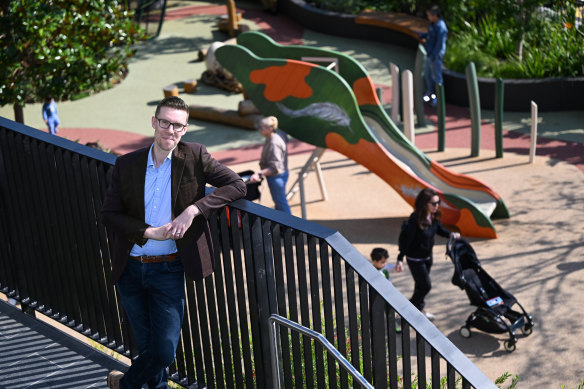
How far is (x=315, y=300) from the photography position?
4.14 meters

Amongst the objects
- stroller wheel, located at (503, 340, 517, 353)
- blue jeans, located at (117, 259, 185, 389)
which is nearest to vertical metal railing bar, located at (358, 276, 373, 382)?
blue jeans, located at (117, 259, 185, 389)

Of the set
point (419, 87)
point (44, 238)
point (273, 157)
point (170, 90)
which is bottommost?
point (170, 90)

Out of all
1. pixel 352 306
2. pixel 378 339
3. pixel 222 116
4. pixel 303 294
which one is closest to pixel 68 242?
pixel 303 294

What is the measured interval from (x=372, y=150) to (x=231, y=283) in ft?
21.3

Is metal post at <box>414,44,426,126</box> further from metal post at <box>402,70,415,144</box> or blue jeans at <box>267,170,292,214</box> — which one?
blue jeans at <box>267,170,292,214</box>

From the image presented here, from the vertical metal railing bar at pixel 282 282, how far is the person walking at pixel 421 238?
3.95 metres

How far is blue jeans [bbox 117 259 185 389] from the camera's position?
4352 mm

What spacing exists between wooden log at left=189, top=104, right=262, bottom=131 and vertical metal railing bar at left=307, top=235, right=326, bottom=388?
440 inches

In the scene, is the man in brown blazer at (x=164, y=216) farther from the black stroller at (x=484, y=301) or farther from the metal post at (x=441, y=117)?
the metal post at (x=441, y=117)

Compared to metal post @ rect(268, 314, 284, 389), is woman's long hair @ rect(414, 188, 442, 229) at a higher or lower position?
lower

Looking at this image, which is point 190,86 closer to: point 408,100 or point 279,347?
point 408,100

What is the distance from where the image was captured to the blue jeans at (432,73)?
15.9 meters

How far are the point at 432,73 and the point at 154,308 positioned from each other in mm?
12423

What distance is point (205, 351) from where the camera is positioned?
4777 millimetres
